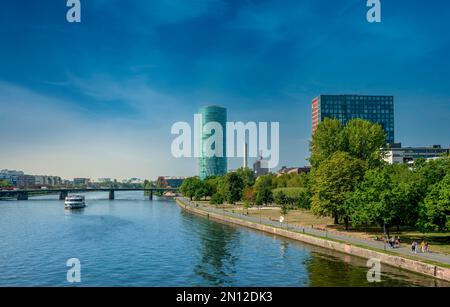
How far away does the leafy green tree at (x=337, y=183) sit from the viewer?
232 feet

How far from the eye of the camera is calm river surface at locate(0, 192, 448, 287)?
4350cm

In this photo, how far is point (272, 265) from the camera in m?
50.4

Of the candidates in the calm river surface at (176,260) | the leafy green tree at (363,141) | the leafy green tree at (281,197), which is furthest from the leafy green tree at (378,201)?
the leafy green tree at (281,197)

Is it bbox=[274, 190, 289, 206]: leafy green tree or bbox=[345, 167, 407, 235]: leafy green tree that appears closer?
bbox=[345, 167, 407, 235]: leafy green tree

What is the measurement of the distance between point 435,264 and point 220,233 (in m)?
Result: 45.4

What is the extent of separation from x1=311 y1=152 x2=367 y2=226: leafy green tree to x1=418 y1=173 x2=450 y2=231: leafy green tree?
15760 mm

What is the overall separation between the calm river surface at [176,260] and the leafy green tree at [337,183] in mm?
8911

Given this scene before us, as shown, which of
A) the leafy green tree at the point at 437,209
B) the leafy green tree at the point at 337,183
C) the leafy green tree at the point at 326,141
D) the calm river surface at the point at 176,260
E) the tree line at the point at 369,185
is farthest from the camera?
the leafy green tree at the point at 326,141

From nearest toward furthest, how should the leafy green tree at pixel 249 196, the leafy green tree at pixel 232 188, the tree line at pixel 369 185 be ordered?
the tree line at pixel 369 185 < the leafy green tree at pixel 249 196 < the leafy green tree at pixel 232 188

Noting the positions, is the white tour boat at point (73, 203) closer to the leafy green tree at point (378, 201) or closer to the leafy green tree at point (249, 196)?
the leafy green tree at point (249, 196)

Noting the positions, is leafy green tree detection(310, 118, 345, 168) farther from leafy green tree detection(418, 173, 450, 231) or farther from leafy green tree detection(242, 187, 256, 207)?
leafy green tree detection(242, 187, 256, 207)

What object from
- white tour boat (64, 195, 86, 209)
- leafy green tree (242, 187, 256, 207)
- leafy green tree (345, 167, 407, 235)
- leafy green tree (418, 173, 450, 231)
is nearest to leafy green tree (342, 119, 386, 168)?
leafy green tree (345, 167, 407, 235)

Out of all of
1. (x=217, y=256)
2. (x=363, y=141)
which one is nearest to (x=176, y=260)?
(x=217, y=256)
